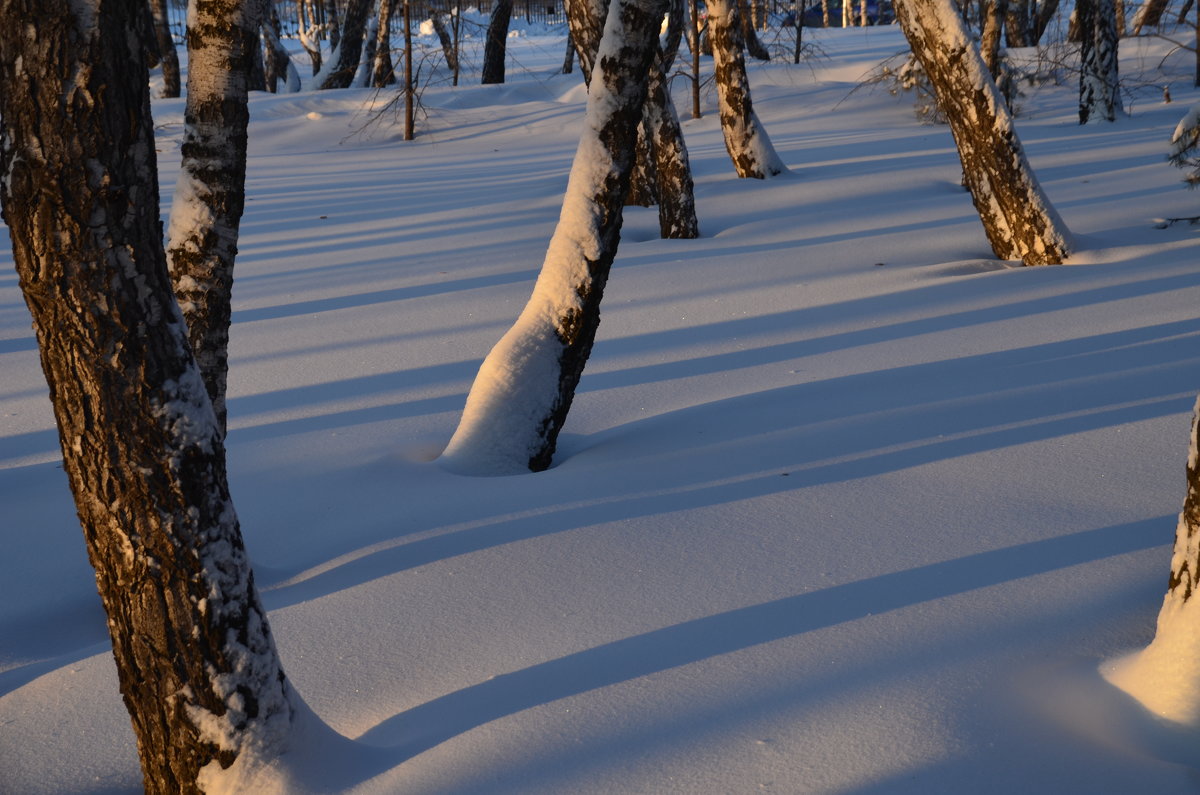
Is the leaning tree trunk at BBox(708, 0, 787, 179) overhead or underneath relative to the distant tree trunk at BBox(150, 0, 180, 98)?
underneath

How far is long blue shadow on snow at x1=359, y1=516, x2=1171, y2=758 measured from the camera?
8.00 ft

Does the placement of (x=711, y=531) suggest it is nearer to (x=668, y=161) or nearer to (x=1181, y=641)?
(x=1181, y=641)

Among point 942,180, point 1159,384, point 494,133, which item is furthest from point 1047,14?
point 1159,384

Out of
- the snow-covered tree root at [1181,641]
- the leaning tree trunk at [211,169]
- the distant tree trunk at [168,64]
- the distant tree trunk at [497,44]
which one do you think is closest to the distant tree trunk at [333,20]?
the distant tree trunk at [497,44]

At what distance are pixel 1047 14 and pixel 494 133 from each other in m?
10.9

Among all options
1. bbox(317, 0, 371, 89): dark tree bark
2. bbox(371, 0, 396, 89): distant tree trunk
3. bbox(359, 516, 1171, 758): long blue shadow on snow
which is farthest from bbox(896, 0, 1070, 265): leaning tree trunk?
bbox(317, 0, 371, 89): dark tree bark

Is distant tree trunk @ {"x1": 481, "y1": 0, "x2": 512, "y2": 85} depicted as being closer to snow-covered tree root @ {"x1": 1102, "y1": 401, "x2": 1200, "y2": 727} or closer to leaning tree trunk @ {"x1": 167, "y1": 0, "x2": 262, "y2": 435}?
leaning tree trunk @ {"x1": 167, "y1": 0, "x2": 262, "y2": 435}

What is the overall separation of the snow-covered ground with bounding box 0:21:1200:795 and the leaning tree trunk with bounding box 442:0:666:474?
183 millimetres

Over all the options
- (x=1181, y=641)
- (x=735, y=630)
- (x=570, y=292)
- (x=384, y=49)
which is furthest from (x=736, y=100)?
(x=384, y=49)

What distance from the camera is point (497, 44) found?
19.9 metres

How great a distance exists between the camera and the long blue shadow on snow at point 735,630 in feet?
8.00

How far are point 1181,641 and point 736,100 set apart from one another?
8613 mm

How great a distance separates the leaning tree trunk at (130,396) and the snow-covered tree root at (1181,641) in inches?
73.8

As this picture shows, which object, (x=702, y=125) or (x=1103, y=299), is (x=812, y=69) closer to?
(x=702, y=125)
